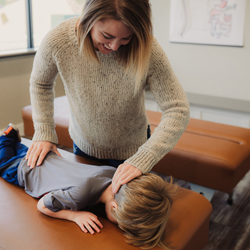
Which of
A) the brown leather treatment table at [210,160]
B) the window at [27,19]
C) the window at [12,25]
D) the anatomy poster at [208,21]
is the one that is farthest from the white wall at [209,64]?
the window at [12,25]

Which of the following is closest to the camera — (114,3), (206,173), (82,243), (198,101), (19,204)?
(114,3)

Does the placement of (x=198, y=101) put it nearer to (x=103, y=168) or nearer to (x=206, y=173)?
(x=206, y=173)

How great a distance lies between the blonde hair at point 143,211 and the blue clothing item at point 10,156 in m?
0.62

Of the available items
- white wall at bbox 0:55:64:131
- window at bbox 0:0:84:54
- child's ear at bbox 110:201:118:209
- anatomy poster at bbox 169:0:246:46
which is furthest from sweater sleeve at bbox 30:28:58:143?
anatomy poster at bbox 169:0:246:46

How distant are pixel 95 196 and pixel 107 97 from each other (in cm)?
39

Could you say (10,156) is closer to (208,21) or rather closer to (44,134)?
(44,134)

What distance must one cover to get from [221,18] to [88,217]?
293 cm

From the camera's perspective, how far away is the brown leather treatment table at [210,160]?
74.4 inches

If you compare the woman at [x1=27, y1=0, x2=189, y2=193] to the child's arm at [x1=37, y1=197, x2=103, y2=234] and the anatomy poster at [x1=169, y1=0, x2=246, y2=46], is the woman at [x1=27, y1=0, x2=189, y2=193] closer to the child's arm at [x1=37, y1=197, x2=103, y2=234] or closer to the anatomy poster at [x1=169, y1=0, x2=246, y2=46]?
the child's arm at [x1=37, y1=197, x2=103, y2=234]

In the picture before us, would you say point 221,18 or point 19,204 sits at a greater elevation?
point 221,18

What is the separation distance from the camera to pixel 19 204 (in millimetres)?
1311

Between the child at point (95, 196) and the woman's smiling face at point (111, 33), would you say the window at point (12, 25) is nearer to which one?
the child at point (95, 196)

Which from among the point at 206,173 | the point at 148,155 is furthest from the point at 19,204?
the point at 206,173

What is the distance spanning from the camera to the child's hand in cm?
116
